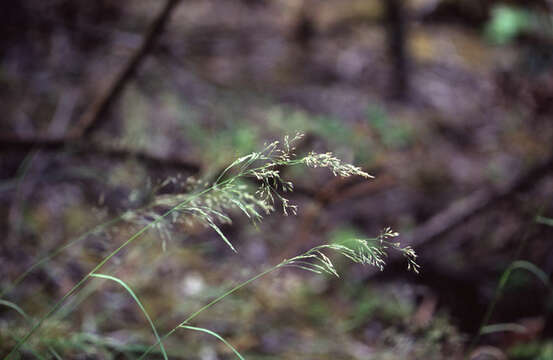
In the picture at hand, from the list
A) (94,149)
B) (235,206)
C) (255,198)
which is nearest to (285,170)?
(94,149)

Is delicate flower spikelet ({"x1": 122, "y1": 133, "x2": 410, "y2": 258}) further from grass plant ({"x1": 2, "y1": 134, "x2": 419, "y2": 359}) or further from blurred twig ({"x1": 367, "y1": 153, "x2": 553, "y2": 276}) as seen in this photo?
blurred twig ({"x1": 367, "y1": 153, "x2": 553, "y2": 276})

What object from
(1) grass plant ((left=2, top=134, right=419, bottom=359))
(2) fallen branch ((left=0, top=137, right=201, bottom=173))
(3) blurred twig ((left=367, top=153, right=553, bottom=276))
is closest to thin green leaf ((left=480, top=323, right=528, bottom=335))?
(1) grass plant ((left=2, top=134, right=419, bottom=359))

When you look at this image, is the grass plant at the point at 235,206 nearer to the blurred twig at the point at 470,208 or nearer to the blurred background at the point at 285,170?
the blurred background at the point at 285,170

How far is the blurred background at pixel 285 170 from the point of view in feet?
5.71

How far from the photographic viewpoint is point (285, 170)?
2.22 m

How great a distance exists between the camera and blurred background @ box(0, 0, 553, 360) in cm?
174

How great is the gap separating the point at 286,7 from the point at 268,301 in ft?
12.1

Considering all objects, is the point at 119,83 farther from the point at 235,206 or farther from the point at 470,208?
the point at 470,208

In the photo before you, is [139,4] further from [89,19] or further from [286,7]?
[286,7]

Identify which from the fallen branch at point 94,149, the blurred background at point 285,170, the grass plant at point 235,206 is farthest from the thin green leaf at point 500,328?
the fallen branch at point 94,149

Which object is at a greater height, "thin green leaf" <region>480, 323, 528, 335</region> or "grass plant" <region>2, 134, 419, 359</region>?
"grass plant" <region>2, 134, 419, 359</region>

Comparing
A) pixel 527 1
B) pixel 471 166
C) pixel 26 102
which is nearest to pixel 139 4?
pixel 26 102

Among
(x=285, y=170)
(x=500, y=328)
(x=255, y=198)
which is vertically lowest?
(x=500, y=328)

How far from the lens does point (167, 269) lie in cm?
208
